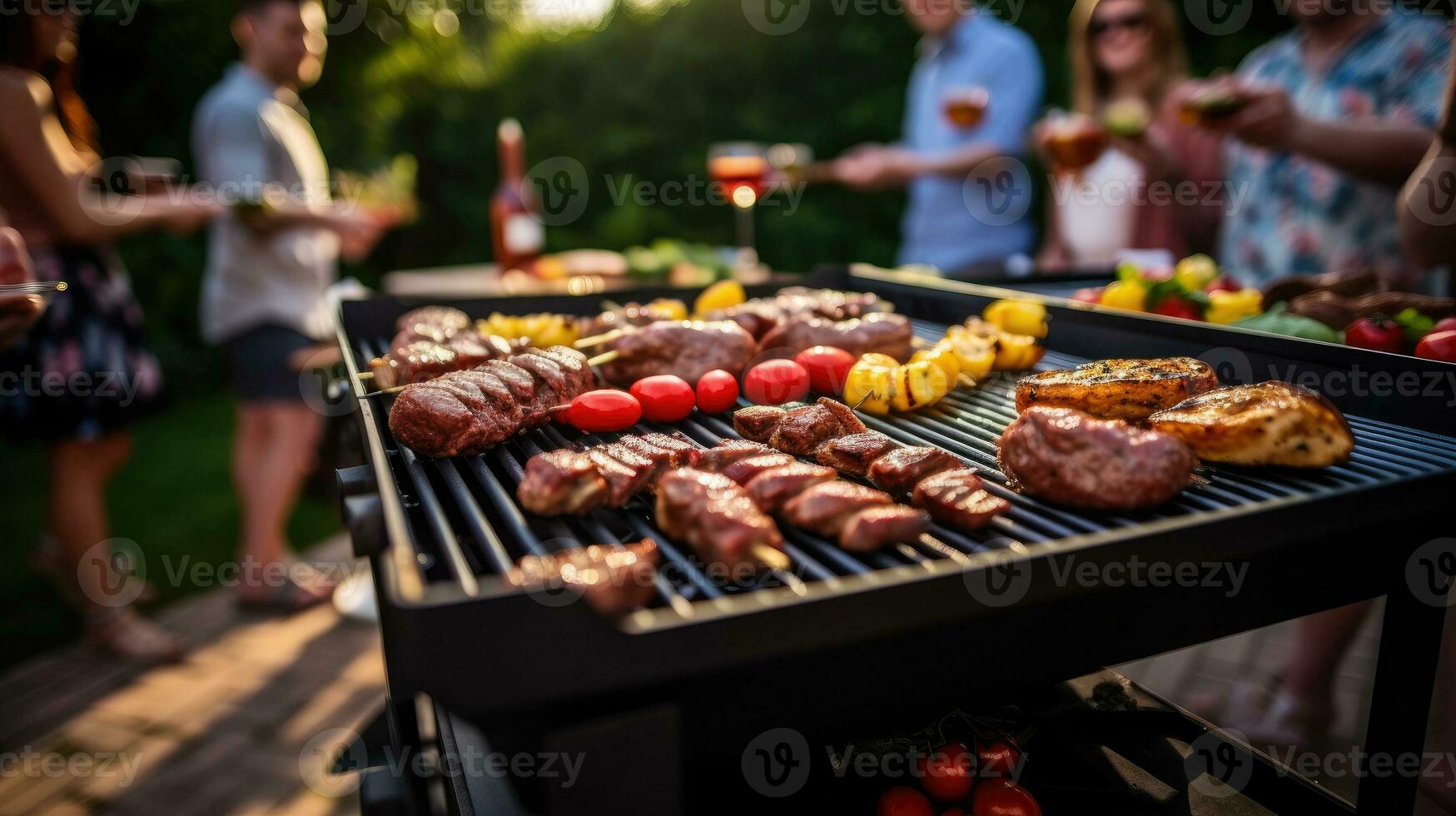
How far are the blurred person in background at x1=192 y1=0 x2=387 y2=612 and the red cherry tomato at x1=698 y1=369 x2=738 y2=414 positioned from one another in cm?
335

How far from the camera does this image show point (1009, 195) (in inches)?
226

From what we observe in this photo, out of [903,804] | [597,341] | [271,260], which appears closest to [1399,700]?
[903,804]

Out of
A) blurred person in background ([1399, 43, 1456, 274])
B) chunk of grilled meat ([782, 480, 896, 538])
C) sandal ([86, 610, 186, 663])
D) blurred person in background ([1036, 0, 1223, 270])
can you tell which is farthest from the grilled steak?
sandal ([86, 610, 186, 663])

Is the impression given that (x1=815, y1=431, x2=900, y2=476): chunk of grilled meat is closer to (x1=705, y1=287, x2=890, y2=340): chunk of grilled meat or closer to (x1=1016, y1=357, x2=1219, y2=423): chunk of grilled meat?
(x1=1016, y1=357, x2=1219, y2=423): chunk of grilled meat

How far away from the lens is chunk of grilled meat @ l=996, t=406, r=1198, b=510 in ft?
5.11

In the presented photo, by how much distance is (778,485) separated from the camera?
163cm

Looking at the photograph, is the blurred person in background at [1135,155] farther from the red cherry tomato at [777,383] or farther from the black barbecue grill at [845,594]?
the black barbecue grill at [845,594]

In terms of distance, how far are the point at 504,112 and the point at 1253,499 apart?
12268 millimetres

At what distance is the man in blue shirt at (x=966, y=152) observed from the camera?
17.9 ft

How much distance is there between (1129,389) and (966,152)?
12.5ft

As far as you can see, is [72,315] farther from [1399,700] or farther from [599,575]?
[1399,700]

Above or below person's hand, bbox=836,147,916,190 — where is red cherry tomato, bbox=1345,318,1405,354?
below

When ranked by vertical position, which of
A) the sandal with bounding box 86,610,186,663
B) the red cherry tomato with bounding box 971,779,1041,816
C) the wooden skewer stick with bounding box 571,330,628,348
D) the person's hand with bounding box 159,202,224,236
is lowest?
the sandal with bounding box 86,610,186,663

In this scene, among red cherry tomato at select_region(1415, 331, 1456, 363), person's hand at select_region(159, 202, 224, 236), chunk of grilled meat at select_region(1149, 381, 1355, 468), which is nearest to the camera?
chunk of grilled meat at select_region(1149, 381, 1355, 468)
